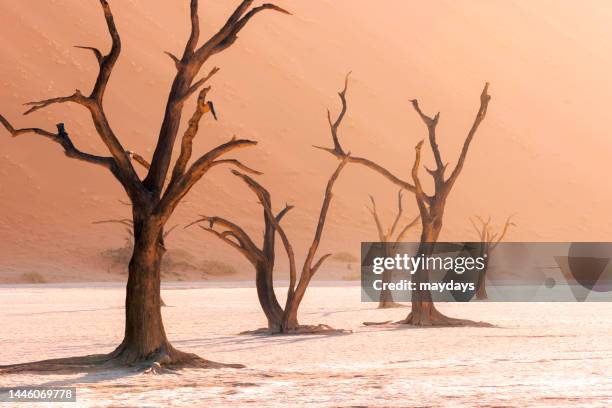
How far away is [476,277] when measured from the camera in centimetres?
3825

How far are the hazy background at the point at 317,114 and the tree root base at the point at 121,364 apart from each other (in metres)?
39.0

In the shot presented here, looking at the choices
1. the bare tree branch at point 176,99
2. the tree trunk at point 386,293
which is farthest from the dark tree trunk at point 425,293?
the bare tree branch at point 176,99

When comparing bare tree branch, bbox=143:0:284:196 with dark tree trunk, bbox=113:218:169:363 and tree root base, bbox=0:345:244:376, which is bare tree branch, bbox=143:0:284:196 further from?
tree root base, bbox=0:345:244:376

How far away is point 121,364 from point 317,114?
64.8m

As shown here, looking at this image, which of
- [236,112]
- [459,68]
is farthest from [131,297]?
[459,68]

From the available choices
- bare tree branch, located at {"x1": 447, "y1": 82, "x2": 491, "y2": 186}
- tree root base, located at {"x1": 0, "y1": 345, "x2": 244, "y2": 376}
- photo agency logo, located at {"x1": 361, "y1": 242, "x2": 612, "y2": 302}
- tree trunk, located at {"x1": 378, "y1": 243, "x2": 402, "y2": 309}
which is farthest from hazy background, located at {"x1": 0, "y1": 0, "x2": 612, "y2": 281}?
tree root base, located at {"x1": 0, "y1": 345, "x2": 244, "y2": 376}

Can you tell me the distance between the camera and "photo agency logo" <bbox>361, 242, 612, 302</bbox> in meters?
28.2

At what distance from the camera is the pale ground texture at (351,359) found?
10.1 m

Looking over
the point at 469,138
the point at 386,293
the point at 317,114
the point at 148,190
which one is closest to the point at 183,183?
the point at 148,190

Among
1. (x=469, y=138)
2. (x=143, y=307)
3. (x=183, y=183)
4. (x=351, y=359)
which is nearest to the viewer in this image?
(x=183, y=183)

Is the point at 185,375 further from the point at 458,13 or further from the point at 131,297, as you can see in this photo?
the point at 458,13

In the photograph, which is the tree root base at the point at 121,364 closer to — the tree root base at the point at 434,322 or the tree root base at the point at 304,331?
the tree root base at the point at 304,331

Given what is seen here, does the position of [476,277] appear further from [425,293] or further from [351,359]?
[351,359]

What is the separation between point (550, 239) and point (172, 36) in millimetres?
27249
